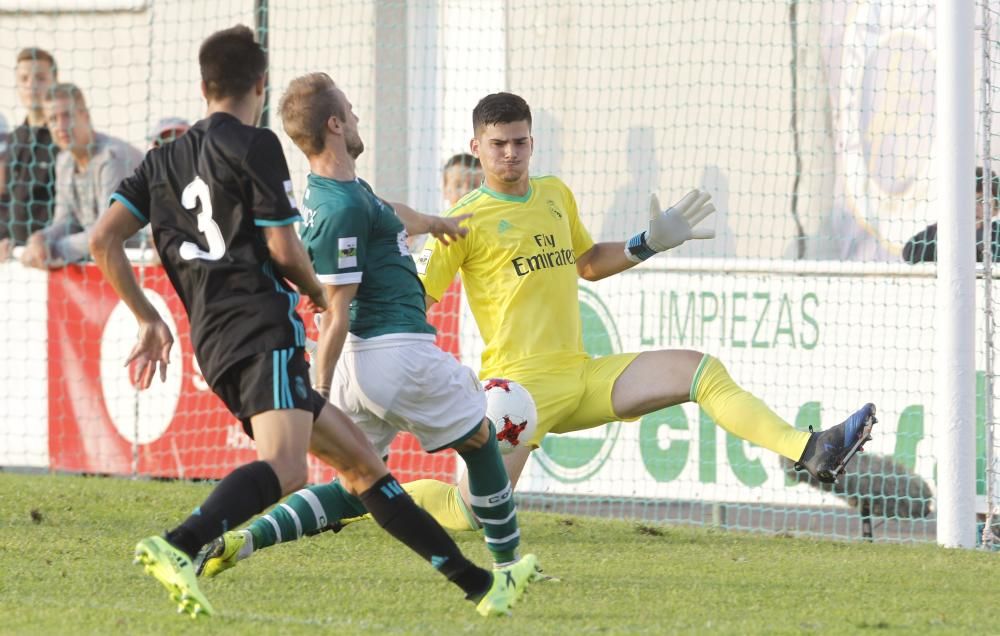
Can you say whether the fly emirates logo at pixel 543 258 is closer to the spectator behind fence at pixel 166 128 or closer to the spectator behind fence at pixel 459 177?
the spectator behind fence at pixel 459 177

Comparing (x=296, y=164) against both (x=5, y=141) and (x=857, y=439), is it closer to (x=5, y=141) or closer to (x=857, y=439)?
(x=5, y=141)

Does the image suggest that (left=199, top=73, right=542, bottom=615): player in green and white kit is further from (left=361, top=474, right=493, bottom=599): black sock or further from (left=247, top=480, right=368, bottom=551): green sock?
(left=247, top=480, right=368, bottom=551): green sock

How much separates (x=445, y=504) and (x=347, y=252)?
1.66 metres

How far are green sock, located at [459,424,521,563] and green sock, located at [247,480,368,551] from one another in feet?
1.55

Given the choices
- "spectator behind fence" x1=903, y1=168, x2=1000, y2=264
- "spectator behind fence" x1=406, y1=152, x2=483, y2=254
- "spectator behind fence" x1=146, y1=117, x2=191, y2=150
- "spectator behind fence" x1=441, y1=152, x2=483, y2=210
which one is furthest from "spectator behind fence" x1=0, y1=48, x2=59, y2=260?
"spectator behind fence" x1=903, y1=168, x2=1000, y2=264

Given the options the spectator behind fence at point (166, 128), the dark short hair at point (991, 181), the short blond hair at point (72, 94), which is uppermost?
the short blond hair at point (72, 94)

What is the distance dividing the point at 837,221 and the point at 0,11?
265 inches

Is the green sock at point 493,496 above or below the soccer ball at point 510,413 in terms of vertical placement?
below

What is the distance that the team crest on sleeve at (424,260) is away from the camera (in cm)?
638

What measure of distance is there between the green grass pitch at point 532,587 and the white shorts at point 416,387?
23.2 inches

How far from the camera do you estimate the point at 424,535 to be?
4.91 meters

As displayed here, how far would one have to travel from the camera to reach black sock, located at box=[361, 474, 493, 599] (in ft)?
16.1

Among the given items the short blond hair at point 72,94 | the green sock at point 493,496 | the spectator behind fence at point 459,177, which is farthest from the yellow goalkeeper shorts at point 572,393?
the short blond hair at point 72,94

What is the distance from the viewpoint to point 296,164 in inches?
424
